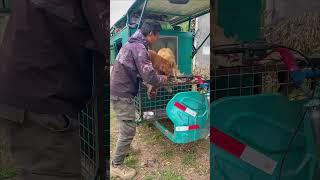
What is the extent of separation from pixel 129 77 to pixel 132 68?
39 mm

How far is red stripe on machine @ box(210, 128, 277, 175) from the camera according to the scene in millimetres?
2092

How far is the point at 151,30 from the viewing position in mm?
1740

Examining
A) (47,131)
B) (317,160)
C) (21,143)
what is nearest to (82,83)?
(47,131)

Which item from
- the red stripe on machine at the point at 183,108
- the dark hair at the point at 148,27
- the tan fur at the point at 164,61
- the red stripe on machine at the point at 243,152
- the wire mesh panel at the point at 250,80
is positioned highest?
the dark hair at the point at 148,27

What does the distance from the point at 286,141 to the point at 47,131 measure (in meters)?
1.20

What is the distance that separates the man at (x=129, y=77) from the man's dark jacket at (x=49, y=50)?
0.32 ft

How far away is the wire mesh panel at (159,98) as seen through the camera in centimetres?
178

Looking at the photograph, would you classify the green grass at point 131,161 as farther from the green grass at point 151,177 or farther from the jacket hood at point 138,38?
the jacket hood at point 138,38

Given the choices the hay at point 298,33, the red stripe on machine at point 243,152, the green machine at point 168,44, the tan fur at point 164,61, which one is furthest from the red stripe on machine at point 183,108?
the hay at point 298,33

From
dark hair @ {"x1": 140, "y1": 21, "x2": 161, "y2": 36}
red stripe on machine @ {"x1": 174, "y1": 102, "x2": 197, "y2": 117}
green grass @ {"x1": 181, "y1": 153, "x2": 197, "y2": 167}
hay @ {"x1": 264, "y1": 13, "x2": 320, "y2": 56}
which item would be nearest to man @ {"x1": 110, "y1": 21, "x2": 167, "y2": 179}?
dark hair @ {"x1": 140, "y1": 21, "x2": 161, "y2": 36}

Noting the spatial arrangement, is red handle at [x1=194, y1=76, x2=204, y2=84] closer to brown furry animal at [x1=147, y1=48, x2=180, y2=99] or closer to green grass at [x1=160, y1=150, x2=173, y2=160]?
brown furry animal at [x1=147, y1=48, x2=180, y2=99]

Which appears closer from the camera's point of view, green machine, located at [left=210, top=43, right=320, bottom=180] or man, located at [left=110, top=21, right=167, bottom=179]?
man, located at [left=110, top=21, right=167, bottom=179]

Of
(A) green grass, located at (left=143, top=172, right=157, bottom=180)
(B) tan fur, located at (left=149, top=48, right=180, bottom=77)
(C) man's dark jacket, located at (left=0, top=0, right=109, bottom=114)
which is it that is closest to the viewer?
(C) man's dark jacket, located at (left=0, top=0, right=109, bottom=114)

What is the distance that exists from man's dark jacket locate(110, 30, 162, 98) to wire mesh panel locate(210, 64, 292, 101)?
39cm
